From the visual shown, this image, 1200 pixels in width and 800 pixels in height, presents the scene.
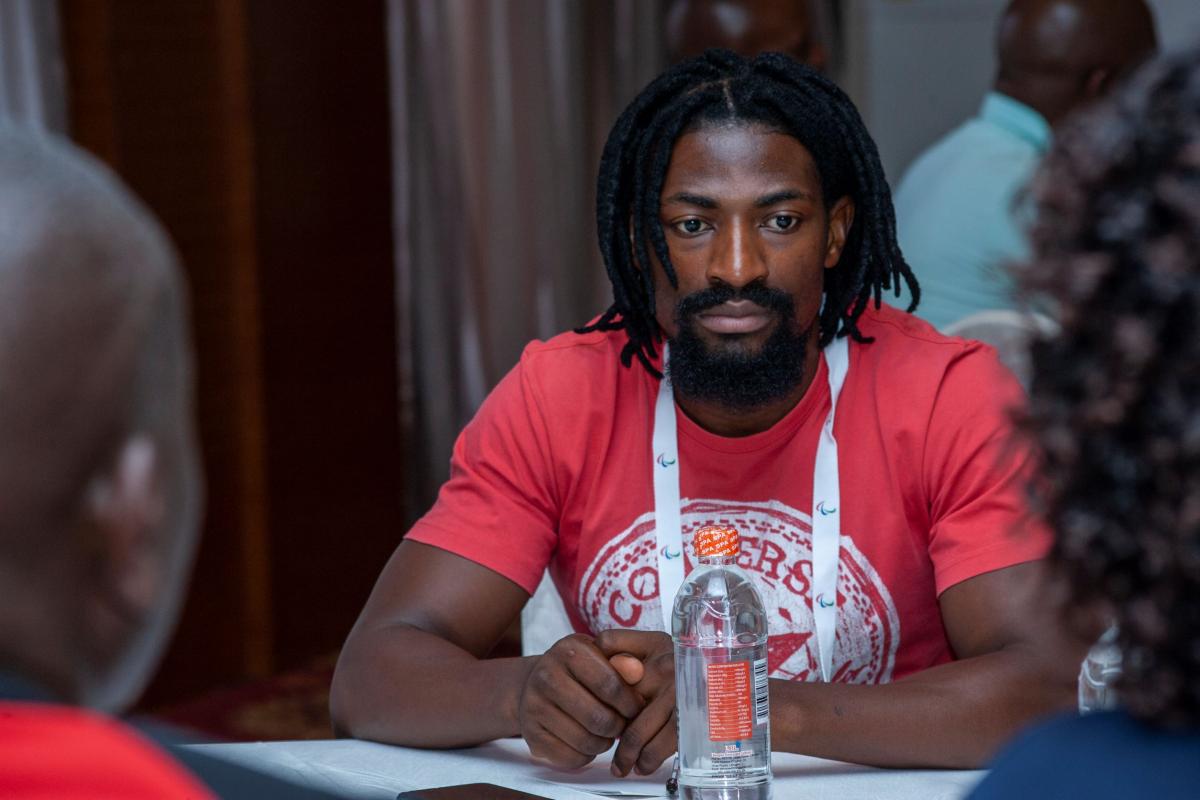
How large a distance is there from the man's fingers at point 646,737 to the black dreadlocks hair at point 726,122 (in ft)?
2.10

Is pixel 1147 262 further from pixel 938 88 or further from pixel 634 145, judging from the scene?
pixel 938 88

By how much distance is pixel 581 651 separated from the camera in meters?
1.79

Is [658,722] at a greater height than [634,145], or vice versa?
[634,145]

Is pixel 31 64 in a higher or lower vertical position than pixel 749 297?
higher

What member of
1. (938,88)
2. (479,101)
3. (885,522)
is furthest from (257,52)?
(885,522)

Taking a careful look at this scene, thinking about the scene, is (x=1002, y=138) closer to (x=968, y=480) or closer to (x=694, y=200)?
(x=694, y=200)

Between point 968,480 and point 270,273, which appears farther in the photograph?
point 270,273

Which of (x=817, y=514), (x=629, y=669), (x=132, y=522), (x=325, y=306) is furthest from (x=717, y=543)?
(x=325, y=306)

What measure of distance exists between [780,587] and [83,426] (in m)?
1.42

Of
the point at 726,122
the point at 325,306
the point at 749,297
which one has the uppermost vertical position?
the point at 726,122

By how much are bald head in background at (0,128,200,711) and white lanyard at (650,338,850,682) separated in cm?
131

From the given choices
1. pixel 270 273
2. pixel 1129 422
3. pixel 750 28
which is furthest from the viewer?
pixel 270 273

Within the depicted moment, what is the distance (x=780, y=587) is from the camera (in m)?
2.03

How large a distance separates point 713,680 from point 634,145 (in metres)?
0.98
